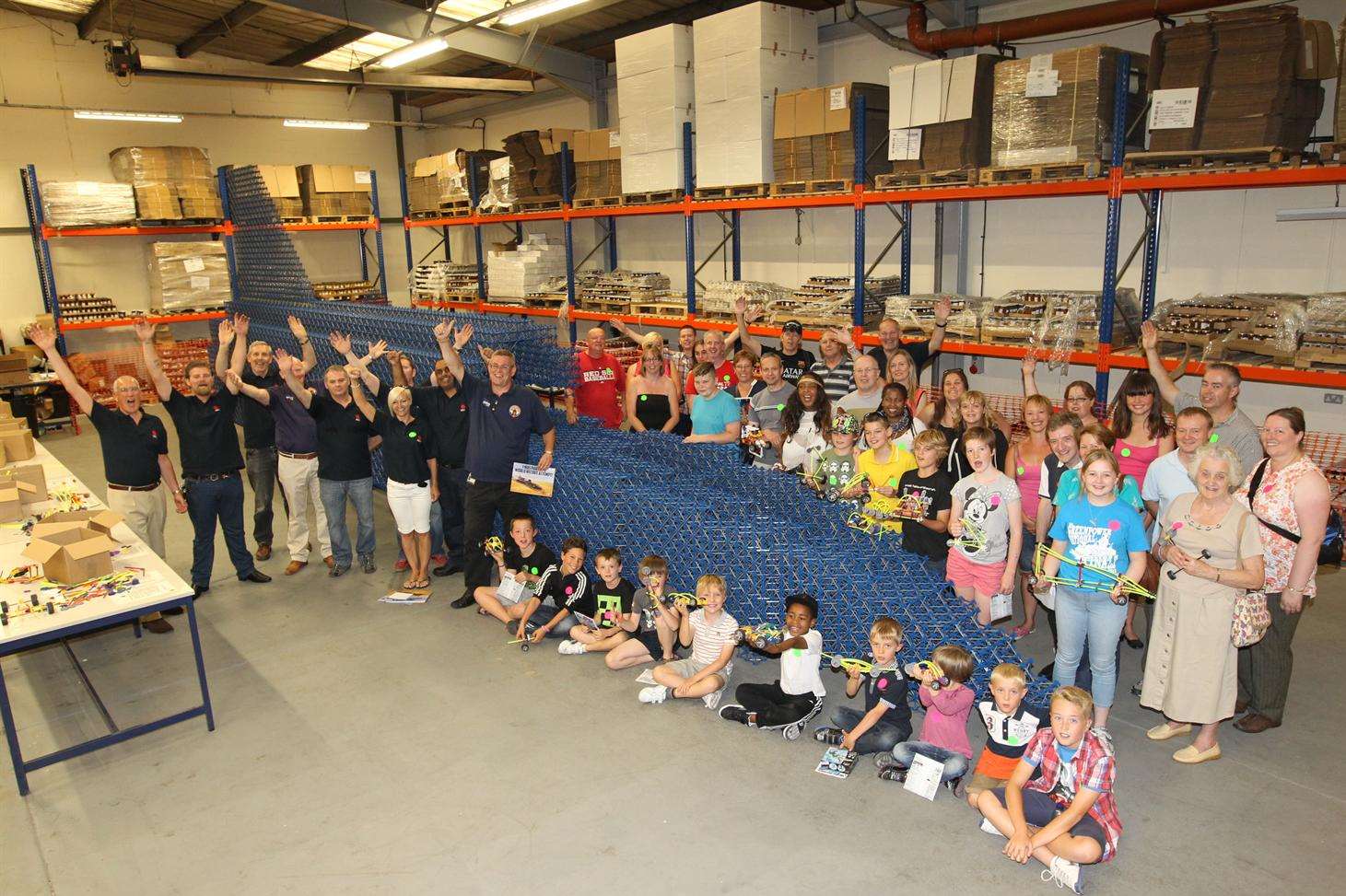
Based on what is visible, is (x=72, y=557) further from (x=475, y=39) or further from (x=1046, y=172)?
(x=475, y=39)

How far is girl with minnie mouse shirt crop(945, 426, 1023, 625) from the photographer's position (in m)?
5.45

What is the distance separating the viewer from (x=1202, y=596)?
471 cm

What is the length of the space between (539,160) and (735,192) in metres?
4.34

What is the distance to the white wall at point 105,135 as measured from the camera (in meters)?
16.6

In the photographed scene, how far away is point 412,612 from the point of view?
24.6 ft

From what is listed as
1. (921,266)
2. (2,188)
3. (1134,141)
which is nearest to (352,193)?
(2,188)

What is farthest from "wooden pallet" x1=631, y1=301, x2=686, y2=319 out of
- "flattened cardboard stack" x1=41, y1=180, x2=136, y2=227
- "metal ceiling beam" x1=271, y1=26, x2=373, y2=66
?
"flattened cardboard stack" x1=41, y1=180, x2=136, y2=227

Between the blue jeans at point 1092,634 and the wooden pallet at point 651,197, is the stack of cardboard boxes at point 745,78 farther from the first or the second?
the blue jeans at point 1092,634

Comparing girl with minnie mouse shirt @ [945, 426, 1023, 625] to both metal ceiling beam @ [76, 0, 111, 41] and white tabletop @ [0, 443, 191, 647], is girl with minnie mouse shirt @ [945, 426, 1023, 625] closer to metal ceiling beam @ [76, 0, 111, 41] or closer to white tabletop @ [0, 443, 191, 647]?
white tabletop @ [0, 443, 191, 647]

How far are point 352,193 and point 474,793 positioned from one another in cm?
1612

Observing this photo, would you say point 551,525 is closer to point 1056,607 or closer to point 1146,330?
point 1056,607

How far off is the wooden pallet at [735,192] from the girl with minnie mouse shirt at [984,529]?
5.96 metres

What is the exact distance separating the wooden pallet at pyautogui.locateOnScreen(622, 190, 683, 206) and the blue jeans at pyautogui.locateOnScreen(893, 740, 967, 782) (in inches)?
344

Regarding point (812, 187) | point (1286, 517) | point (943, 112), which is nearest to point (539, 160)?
point (812, 187)
